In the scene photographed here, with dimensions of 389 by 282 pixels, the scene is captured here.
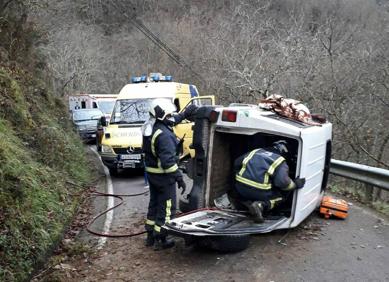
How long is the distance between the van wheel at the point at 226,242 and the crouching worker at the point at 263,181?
0.43 metres

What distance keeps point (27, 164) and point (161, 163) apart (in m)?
3.01

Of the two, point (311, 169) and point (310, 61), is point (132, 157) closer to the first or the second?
point (311, 169)

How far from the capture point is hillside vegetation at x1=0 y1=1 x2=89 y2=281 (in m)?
5.19

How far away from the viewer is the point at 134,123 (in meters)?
11.6

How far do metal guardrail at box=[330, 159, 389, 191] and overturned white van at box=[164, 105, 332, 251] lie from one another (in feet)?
3.83

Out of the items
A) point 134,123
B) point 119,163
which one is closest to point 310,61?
point 134,123

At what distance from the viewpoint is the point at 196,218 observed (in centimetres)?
582

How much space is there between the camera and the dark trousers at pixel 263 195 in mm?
5617

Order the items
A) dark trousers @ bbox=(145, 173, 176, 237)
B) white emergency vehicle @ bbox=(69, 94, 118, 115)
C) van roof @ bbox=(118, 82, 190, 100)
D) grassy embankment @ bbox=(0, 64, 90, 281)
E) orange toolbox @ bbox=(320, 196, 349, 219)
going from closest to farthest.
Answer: grassy embankment @ bbox=(0, 64, 90, 281)
dark trousers @ bbox=(145, 173, 176, 237)
orange toolbox @ bbox=(320, 196, 349, 219)
van roof @ bbox=(118, 82, 190, 100)
white emergency vehicle @ bbox=(69, 94, 118, 115)

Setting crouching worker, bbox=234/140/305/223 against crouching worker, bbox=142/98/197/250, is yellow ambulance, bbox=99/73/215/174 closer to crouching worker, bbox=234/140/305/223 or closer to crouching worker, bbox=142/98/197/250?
crouching worker, bbox=142/98/197/250

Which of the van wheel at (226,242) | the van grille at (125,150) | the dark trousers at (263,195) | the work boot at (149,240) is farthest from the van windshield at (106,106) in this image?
the van wheel at (226,242)

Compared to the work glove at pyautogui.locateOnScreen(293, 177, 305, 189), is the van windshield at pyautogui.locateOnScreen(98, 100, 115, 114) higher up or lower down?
lower down

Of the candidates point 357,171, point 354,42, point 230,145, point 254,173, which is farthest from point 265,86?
point 254,173

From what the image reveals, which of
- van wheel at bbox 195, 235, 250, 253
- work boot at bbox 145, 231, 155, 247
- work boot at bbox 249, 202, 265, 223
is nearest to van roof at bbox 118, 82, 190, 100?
work boot at bbox 145, 231, 155, 247
